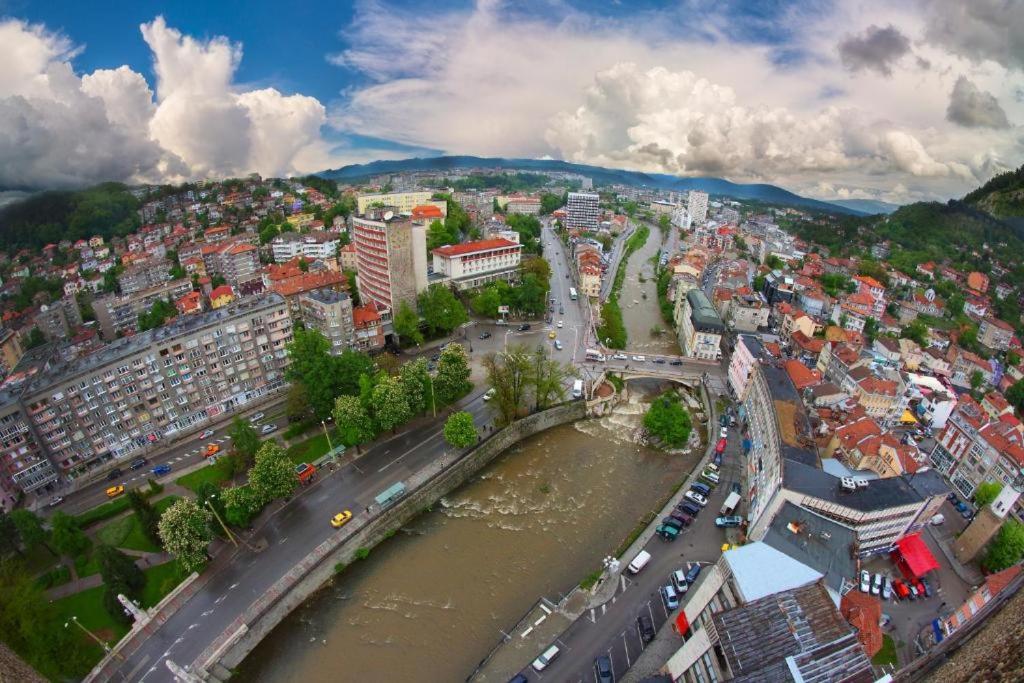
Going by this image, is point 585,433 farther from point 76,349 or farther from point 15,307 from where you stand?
point 15,307

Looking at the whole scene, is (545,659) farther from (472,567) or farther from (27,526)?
(27,526)

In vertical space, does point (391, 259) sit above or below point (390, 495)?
above

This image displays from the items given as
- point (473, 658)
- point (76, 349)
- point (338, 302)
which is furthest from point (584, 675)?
point (76, 349)

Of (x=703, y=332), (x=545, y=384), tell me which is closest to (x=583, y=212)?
(x=703, y=332)

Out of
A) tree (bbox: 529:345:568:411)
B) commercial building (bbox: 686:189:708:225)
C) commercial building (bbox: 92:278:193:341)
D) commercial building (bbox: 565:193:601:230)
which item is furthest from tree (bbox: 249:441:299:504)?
commercial building (bbox: 686:189:708:225)

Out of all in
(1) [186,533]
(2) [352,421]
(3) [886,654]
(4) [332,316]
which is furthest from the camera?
(4) [332,316]
